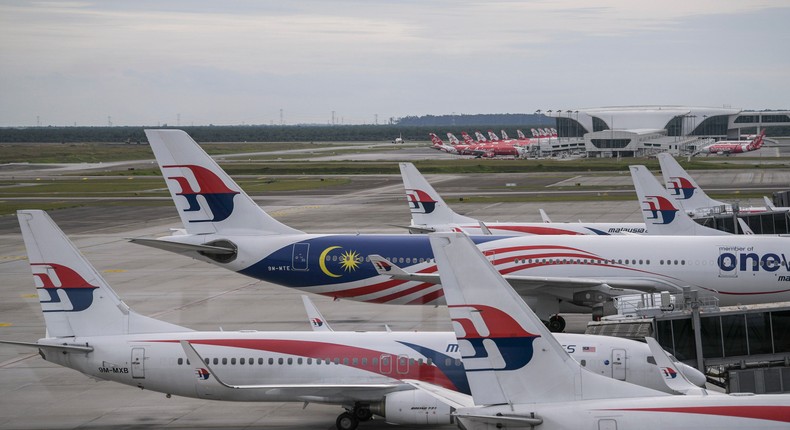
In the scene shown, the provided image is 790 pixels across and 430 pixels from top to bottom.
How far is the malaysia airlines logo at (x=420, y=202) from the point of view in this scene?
5250 centimetres

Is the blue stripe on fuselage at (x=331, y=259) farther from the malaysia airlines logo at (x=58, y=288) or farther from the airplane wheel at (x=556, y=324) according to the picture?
the malaysia airlines logo at (x=58, y=288)

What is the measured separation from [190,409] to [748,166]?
429ft

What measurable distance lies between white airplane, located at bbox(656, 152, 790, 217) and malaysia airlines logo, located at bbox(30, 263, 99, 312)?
35.2 metres

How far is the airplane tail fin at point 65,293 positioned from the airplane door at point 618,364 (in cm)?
1179

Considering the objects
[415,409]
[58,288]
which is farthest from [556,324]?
[58,288]

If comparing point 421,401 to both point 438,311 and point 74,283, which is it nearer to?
point 74,283

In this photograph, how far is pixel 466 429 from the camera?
16.4 metres

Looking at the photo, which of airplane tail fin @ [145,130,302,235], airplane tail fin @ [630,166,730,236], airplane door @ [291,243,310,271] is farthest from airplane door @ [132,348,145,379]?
airplane tail fin @ [630,166,730,236]

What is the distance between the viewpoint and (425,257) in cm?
3828

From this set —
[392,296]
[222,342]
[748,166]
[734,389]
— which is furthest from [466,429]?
[748,166]

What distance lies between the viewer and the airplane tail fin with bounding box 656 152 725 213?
53.7 metres

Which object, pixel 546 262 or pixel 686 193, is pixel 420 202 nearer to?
pixel 686 193

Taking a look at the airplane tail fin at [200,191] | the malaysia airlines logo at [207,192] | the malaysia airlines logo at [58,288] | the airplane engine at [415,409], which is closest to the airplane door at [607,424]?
the airplane engine at [415,409]

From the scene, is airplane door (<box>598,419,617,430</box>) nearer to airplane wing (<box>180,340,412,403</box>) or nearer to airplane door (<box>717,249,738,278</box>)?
airplane wing (<box>180,340,412,403</box>)
